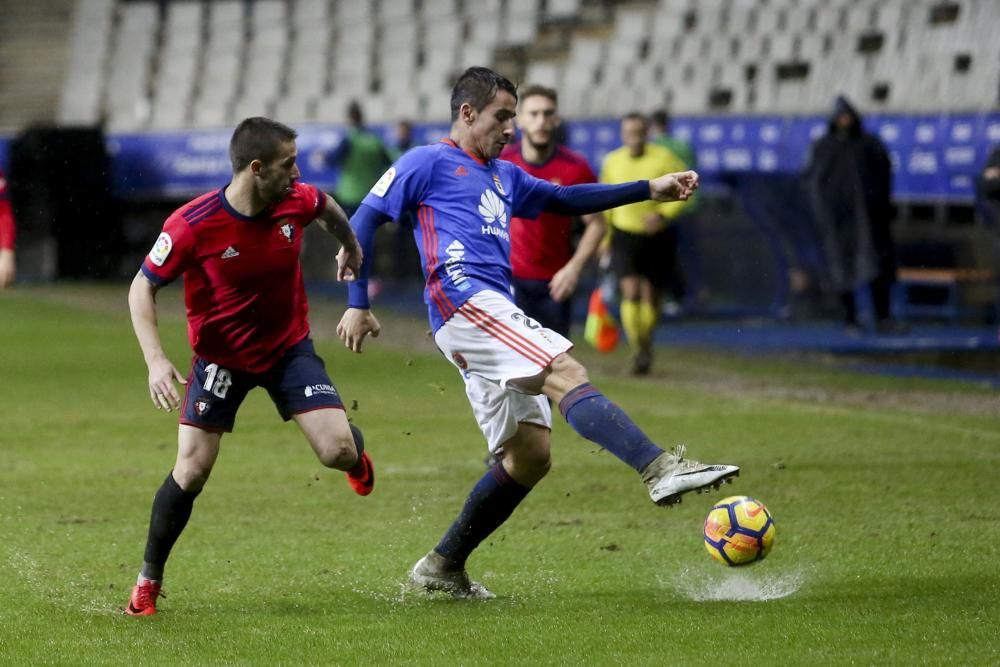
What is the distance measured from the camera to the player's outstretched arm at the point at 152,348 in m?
5.48

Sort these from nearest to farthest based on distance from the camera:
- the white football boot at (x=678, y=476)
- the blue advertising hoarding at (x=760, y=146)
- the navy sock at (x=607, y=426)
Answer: the white football boot at (x=678, y=476)
the navy sock at (x=607, y=426)
the blue advertising hoarding at (x=760, y=146)

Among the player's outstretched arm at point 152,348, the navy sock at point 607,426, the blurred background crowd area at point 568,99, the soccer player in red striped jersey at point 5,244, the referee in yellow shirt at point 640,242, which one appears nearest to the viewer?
the navy sock at point 607,426

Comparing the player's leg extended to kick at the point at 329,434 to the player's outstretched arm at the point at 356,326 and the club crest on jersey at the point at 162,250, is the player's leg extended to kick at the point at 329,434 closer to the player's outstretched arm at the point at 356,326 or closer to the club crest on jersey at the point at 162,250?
the player's outstretched arm at the point at 356,326

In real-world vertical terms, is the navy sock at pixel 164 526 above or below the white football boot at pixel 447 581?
above

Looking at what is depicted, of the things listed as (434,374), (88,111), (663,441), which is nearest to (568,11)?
(88,111)

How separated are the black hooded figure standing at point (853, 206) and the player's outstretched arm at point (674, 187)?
1021 centimetres

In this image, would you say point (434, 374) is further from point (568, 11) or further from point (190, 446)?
point (568, 11)

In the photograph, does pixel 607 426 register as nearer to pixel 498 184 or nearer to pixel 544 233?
pixel 498 184

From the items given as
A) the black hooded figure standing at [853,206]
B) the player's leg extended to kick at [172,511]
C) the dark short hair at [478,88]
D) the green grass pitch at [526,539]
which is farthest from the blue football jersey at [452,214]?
the black hooded figure standing at [853,206]

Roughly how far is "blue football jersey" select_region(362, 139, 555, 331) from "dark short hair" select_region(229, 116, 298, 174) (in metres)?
0.63

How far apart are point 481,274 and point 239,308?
91 cm

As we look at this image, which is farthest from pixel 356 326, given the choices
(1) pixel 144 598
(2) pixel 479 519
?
(1) pixel 144 598

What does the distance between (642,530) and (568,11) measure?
17.5 meters

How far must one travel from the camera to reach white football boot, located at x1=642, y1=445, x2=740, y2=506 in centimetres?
513
